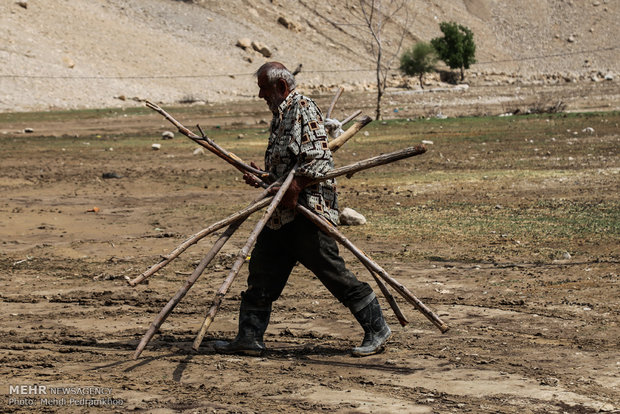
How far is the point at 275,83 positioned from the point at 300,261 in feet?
3.53

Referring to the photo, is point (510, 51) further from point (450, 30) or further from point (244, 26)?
point (244, 26)

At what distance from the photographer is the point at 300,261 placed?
5492mm

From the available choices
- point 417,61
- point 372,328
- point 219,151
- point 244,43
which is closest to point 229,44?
point 244,43

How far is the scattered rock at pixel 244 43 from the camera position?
55.9 metres

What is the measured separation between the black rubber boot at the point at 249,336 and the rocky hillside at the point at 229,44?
105ft

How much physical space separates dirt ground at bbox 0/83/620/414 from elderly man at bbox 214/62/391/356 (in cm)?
21

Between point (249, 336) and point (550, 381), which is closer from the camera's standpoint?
point (550, 381)

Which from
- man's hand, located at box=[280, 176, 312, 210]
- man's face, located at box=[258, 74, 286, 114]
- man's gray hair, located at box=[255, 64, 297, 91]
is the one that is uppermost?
man's gray hair, located at box=[255, 64, 297, 91]

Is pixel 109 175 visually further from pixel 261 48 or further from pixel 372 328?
pixel 261 48

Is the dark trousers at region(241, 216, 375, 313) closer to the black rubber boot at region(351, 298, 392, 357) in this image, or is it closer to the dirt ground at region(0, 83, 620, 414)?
the black rubber boot at region(351, 298, 392, 357)

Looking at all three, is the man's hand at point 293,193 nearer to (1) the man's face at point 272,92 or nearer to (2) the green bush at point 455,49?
(1) the man's face at point 272,92

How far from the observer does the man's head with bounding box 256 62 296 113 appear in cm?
544

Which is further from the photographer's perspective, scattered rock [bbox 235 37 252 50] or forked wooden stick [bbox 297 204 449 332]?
scattered rock [bbox 235 37 252 50]

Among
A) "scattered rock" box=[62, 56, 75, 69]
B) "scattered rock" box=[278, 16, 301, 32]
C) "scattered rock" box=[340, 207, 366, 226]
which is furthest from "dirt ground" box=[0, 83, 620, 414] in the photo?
"scattered rock" box=[278, 16, 301, 32]
